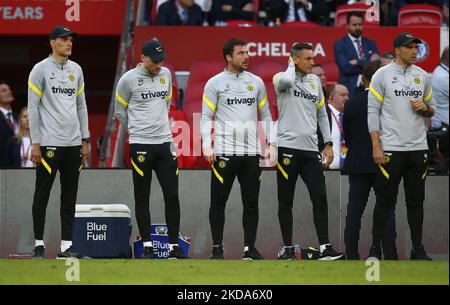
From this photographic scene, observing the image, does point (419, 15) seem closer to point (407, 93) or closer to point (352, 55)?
point (352, 55)

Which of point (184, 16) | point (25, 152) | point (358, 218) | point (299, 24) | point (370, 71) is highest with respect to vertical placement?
point (184, 16)

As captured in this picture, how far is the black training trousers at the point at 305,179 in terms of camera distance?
1024cm

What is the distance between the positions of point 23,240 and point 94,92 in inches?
238

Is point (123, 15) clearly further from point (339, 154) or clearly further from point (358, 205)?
point (358, 205)

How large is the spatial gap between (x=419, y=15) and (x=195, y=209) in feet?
16.6

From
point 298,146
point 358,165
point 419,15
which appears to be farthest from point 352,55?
point 298,146

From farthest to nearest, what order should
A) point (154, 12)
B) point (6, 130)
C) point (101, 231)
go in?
point (154, 12)
point (6, 130)
point (101, 231)

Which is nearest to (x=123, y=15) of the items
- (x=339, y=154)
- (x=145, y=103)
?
(x=339, y=154)

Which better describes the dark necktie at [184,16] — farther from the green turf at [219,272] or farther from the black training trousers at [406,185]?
the green turf at [219,272]

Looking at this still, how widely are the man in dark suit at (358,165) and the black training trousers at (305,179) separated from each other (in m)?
0.44

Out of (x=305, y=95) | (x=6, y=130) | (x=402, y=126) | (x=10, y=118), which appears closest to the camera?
(x=402, y=126)

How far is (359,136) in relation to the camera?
10.6 metres

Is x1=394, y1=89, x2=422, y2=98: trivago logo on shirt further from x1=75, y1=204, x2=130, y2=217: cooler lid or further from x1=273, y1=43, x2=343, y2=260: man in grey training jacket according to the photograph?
x1=75, y1=204, x2=130, y2=217: cooler lid

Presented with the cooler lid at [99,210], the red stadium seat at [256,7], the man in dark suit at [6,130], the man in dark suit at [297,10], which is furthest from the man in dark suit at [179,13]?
the cooler lid at [99,210]
